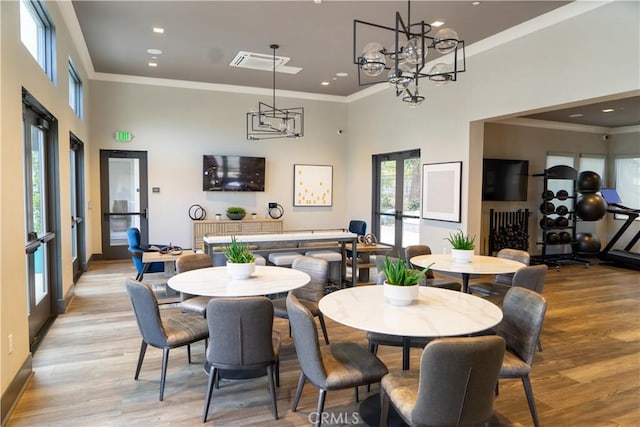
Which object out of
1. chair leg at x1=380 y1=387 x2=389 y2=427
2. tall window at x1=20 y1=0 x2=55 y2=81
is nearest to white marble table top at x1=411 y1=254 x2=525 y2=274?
chair leg at x1=380 y1=387 x2=389 y2=427

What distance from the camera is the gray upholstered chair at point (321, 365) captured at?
7.24ft

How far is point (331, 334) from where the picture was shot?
4.24m

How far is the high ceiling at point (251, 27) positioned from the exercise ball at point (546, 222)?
8.55 feet

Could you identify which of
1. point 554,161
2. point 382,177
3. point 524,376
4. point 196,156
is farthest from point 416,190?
point 524,376

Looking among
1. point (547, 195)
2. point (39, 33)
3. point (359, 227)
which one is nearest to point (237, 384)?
point (39, 33)

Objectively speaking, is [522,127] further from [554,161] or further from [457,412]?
[457,412]

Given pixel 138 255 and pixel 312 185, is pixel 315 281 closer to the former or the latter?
pixel 138 255

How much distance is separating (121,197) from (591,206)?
9654 mm

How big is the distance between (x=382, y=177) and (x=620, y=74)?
5.00 meters

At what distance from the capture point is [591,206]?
27.8ft

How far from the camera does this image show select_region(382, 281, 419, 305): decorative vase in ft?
8.25

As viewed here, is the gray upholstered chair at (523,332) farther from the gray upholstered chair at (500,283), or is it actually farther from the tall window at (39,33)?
the tall window at (39,33)

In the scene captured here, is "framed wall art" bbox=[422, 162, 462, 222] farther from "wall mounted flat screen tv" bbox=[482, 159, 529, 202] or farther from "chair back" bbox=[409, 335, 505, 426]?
"chair back" bbox=[409, 335, 505, 426]

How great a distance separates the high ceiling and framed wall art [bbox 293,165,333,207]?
257 cm
